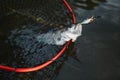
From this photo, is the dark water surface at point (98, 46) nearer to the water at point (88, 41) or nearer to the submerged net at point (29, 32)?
the water at point (88, 41)

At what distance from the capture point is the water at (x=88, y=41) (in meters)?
5.61

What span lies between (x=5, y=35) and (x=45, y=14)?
64.0 inches

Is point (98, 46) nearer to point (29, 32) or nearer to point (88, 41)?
point (88, 41)

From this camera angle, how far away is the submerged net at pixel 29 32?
565cm

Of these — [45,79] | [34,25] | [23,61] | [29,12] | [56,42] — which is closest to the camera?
[45,79]

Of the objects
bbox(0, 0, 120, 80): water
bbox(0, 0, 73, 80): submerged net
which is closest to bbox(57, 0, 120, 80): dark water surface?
bbox(0, 0, 120, 80): water

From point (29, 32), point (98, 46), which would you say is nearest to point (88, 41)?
point (98, 46)

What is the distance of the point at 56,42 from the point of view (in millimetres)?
6215

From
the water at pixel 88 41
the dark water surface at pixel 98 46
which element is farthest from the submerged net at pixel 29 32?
the dark water surface at pixel 98 46

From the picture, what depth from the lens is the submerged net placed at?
5.65 m

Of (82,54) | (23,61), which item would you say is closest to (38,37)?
(23,61)

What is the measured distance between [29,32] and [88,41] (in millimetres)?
1798

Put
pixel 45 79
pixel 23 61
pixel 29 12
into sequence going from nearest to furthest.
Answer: pixel 45 79, pixel 23 61, pixel 29 12

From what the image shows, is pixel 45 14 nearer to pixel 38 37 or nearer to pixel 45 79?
pixel 38 37
